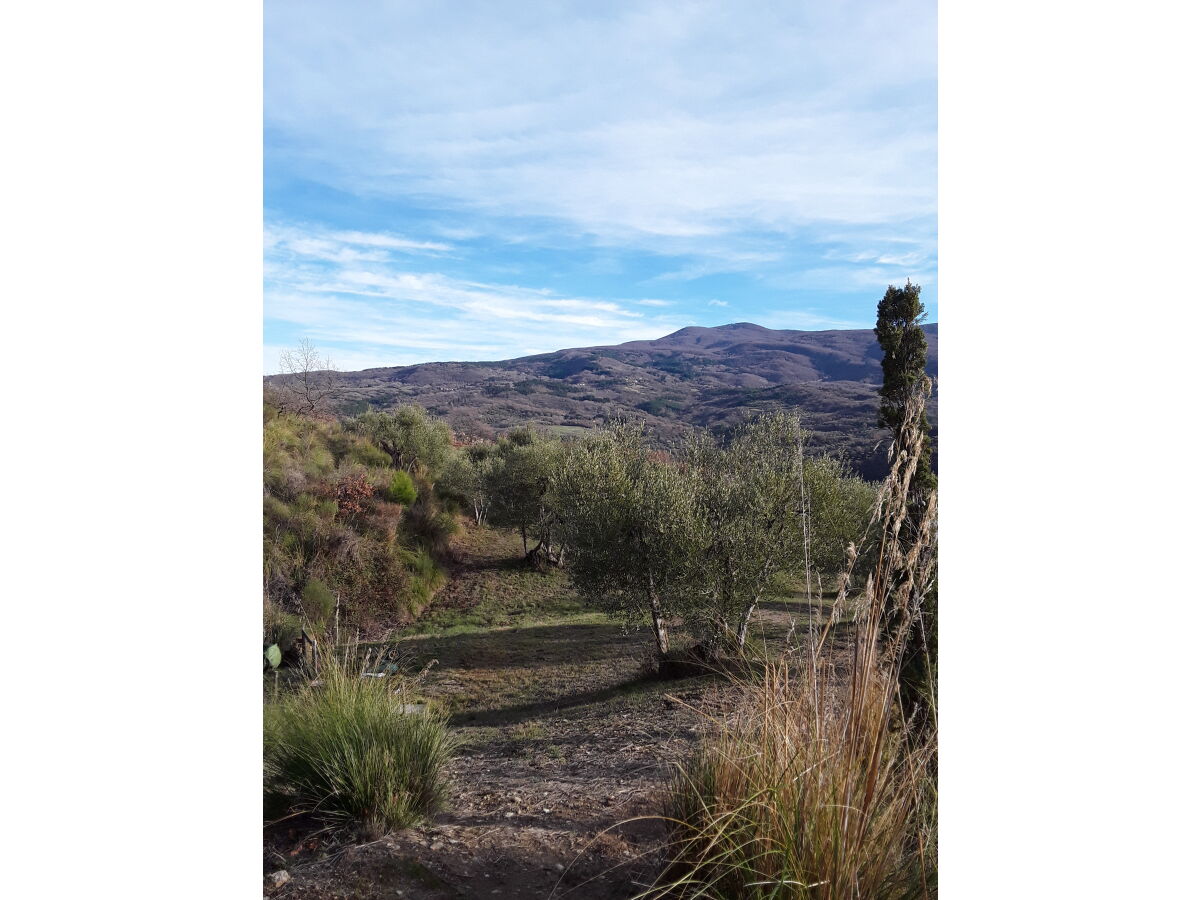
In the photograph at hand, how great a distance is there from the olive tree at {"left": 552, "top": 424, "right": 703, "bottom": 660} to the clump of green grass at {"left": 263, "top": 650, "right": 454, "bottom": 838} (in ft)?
22.5

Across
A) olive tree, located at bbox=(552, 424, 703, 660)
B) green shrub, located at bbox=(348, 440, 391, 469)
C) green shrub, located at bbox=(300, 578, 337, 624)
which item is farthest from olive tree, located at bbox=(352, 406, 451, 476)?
olive tree, located at bbox=(552, 424, 703, 660)

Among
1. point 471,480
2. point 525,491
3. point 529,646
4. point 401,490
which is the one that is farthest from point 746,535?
point 471,480

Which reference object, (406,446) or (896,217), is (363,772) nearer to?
Answer: (896,217)

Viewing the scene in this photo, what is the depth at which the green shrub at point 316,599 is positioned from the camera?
14497 millimetres

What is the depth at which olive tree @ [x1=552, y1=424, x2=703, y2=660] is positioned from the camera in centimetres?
1016

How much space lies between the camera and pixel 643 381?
52.9 m

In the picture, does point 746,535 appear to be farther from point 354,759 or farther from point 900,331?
point 354,759

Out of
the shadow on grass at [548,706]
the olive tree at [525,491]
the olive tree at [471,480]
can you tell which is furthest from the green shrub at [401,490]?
the shadow on grass at [548,706]

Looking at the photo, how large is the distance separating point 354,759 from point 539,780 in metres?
1.59

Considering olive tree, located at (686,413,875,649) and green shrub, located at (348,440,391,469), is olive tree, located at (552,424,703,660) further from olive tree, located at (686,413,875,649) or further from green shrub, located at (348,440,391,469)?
green shrub, located at (348,440,391,469)
